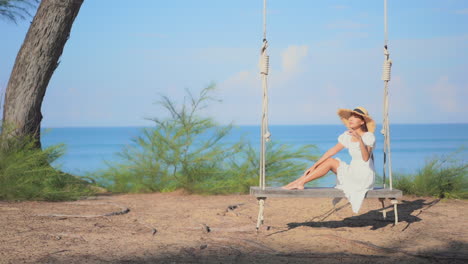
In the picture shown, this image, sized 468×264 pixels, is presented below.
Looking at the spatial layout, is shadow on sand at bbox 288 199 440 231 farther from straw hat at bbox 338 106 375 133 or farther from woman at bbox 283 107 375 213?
straw hat at bbox 338 106 375 133

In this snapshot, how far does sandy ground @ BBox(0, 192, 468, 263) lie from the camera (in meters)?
4.27

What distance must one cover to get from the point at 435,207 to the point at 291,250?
3003 mm

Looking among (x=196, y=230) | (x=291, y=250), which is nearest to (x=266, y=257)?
(x=291, y=250)

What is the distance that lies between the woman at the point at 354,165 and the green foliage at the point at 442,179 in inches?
94.8

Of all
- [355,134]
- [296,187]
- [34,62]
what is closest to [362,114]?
[355,134]

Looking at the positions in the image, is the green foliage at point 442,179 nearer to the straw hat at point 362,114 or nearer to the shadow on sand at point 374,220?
the shadow on sand at point 374,220

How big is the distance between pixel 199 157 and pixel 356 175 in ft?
11.1

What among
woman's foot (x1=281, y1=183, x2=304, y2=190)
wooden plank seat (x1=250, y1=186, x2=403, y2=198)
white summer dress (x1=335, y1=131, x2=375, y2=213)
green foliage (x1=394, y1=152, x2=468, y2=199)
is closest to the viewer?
wooden plank seat (x1=250, y1=186, x2=403, y2=198)

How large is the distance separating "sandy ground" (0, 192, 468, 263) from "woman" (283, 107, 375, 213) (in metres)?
0.41

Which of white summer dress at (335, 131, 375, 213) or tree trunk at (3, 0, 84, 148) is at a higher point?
tree trunk at (3, 0, 84, 148)

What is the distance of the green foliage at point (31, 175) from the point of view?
707 cm

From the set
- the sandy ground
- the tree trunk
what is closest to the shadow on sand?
the sandy ground

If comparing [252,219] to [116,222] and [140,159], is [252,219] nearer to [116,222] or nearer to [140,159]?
[116,222]

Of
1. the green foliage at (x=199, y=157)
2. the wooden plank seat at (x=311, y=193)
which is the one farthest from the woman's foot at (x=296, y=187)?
the green foliage at (x=199, y=157)
